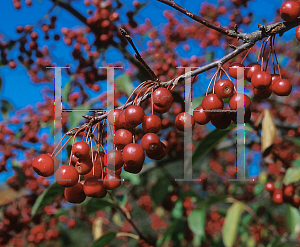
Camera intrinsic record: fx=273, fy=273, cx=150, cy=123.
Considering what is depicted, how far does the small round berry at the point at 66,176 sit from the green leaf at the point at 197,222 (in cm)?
136

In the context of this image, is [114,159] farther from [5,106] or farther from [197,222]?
[5,106]

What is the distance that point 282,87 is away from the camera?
0.97 metres

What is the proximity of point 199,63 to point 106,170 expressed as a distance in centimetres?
229

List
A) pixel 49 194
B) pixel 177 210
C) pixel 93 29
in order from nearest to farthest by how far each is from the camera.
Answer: pixel 49 194
pixel 93 29
pixel 177 210

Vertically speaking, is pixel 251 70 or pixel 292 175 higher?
pixel 251 70

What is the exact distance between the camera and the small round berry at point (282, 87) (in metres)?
0.96

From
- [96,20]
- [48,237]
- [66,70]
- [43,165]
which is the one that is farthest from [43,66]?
[43,165]

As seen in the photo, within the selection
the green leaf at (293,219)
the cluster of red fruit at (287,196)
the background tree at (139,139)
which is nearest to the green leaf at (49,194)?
the background tree at (139,139)

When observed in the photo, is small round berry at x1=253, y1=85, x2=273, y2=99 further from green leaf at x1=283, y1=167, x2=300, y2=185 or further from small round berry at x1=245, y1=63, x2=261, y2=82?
green leaf at x1=283, y1=167, x2=300, y2=185

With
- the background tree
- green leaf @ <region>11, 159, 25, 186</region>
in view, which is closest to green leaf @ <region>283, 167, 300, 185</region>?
the background tree

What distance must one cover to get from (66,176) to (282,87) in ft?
2.63

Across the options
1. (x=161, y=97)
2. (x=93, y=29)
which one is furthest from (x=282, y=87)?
(x=93, y=29)

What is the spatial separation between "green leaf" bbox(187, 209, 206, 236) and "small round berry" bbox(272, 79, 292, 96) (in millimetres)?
1333

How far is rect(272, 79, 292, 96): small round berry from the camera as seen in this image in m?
0.96
